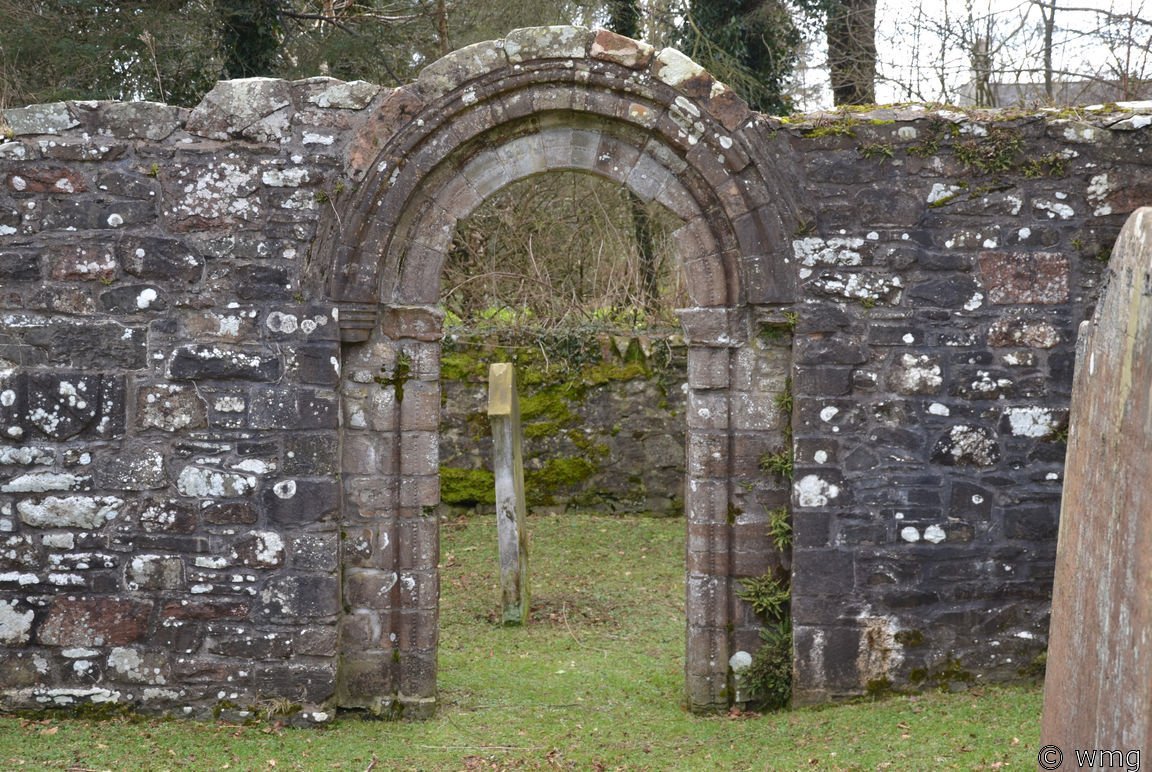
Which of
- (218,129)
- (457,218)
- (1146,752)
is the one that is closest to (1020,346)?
(457,218)

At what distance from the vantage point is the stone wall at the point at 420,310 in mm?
5293

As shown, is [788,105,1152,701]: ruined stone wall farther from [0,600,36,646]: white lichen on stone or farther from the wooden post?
[0,600,36,646]: white lichen on stone

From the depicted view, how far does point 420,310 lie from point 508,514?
265 centimetres

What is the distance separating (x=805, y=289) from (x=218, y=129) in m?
2.91

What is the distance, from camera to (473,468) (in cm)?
1030

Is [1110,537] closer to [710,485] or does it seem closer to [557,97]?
[710,485]

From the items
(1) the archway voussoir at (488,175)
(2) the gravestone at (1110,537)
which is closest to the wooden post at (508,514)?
(1) the archway voussoir at (488,175)

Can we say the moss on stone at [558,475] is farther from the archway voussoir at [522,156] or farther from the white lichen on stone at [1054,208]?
the white lichen on stone at [1054,208]

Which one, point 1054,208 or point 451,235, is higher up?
point 1054,208

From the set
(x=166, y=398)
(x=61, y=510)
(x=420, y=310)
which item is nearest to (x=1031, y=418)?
(x=420, y=310)

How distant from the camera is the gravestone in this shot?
87.7 inches

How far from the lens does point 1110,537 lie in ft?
7.88

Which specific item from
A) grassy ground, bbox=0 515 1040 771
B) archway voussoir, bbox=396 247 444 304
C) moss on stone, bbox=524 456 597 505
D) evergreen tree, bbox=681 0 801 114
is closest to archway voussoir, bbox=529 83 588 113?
archway voussoir, bbox=396 247 444 304

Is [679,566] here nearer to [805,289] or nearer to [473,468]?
[473,468]
